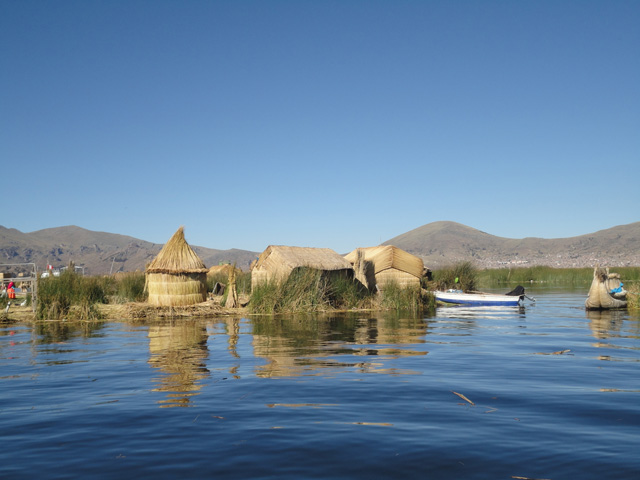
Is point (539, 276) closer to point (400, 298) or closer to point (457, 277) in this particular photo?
point (457, 277)

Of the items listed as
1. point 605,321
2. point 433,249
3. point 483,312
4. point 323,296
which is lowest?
point 605,321

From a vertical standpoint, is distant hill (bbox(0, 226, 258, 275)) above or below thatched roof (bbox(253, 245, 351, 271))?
above

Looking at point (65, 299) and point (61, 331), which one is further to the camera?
point (65, 299)

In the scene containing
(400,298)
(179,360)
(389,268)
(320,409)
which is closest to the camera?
(320,409)

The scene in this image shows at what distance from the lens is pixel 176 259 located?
75.8ft

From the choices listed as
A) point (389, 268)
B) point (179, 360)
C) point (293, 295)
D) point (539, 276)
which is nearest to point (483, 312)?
point (389, 268)

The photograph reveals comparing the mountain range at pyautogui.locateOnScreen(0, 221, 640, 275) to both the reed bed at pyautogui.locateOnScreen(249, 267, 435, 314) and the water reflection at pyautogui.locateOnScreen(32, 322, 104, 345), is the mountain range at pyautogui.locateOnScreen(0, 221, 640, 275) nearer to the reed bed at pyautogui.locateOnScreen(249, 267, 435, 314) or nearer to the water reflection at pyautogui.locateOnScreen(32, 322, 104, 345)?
the reed bed at pyautogui.locateOnScreen(249, 267, 435, 314)

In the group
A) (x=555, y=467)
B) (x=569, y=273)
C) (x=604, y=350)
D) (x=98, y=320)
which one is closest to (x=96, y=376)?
(x=555, y=467)

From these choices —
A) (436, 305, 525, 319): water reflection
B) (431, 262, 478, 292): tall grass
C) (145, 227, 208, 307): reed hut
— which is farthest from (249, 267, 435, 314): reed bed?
(431, 262, 478, 292): tall grass

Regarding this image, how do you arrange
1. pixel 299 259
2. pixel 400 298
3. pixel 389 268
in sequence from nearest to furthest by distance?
1. pixel 299 259
2. pixel 400 298
3. pixel 389 268

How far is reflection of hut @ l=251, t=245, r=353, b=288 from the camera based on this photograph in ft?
77.2

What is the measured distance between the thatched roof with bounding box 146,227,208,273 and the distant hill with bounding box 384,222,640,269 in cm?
9847

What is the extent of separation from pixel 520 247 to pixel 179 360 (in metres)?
151

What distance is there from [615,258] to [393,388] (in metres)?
129
